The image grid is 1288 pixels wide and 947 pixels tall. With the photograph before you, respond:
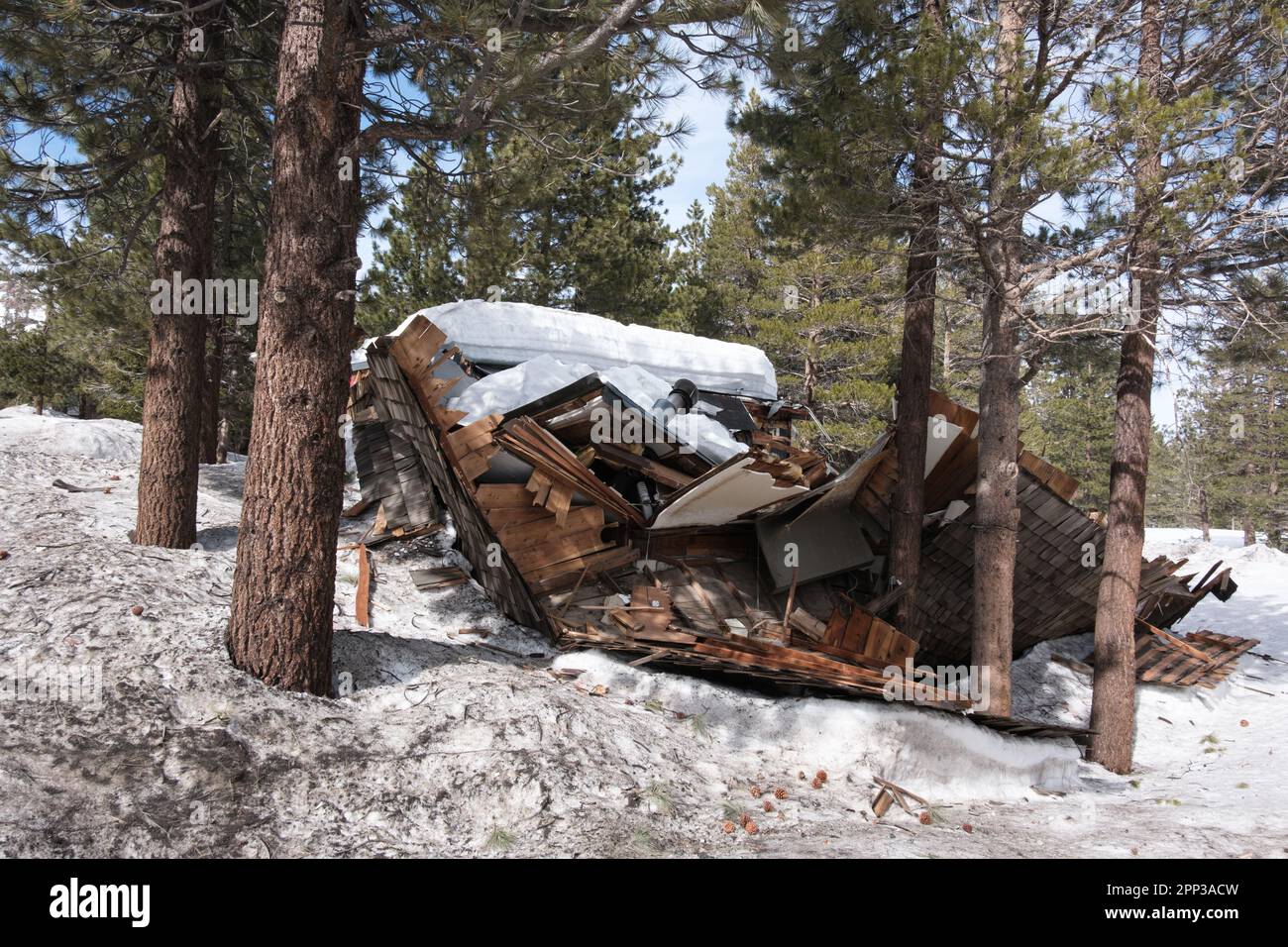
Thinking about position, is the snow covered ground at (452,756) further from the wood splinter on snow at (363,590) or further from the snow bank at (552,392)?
the snow bank at (552,392)

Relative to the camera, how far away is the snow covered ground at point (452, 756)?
3.50 m

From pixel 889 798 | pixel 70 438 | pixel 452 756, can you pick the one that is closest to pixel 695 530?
pixel 889 798

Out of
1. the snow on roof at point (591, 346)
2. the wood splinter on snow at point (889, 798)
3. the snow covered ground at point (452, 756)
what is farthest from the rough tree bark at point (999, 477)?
the snow on roof at point (591, 346)

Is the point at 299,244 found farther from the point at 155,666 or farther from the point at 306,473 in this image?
the point at 155,666

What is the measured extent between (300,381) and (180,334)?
3.37 meters

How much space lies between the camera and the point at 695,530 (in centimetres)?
796

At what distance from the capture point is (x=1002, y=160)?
6.18 metres

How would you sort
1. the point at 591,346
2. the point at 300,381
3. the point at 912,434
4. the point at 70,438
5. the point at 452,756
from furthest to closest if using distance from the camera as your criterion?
the point at 70,438 → the point at 591,346 → the point at 912,434 → the point at 300,381 → the point at 452,756

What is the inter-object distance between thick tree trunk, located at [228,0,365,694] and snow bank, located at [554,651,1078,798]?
2.39 metres

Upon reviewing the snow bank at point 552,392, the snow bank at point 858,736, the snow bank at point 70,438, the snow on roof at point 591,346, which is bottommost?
the snow bank at point 858,736

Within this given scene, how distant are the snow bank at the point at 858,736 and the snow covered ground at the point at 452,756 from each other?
0.8 inches

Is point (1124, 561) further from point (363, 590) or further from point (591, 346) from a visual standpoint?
point (363, 590)

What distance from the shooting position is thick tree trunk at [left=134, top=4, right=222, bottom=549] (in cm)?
696
